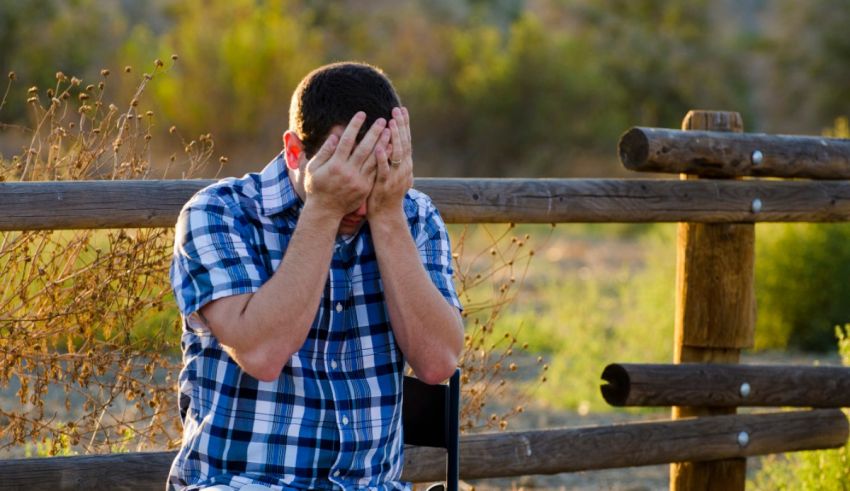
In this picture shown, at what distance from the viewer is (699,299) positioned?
13.7 feet

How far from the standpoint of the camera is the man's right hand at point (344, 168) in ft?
7.62

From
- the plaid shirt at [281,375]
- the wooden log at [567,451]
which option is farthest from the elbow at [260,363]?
the wooden log at [567,451]

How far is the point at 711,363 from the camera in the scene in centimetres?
419

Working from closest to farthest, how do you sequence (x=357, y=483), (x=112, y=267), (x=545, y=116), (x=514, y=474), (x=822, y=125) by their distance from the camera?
(x=357, y=483) → (x=112, y=267) → (x=514, y=474) → (x=545, y=116) → (x=822, y=125)

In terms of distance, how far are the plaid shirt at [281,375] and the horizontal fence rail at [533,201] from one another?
0.73m

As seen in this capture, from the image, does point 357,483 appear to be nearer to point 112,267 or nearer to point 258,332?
point 258,332

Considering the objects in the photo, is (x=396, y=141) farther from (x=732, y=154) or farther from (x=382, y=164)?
(x=732, y=154)

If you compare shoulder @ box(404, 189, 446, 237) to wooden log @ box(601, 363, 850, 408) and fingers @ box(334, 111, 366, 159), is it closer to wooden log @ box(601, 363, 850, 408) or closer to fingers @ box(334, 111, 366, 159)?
fingers @ box(334, 111, 366, 159)

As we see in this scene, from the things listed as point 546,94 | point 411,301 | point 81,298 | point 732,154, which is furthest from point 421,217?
point 546,94

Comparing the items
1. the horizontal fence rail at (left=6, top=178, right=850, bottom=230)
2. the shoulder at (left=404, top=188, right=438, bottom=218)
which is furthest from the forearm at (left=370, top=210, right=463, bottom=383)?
the horizontal fence rail at (left=6, top=178, right=850, bottom=230)

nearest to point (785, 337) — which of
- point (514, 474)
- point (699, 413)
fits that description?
point (699, 413)

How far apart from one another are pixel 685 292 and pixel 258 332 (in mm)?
2291

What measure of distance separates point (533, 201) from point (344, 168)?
4.88 feet

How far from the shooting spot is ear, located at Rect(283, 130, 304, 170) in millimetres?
2412
